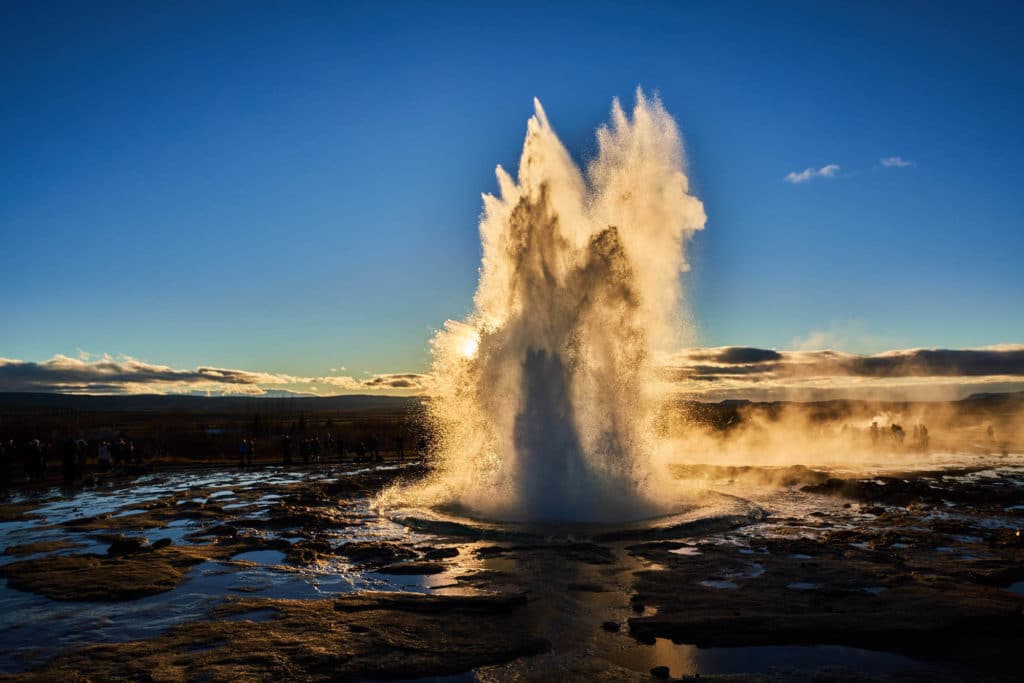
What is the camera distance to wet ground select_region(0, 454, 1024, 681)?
7.72m

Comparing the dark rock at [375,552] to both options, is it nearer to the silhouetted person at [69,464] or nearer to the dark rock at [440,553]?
the dark rock at [440,553]

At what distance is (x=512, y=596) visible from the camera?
10.1 m

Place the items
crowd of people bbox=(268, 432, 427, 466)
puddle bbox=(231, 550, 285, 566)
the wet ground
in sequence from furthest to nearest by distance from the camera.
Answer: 1. crowd of people bbox=(268, 432, 427, 466)
2. puddle bbox=(231, 550, 285, 566)
3. the wet ground

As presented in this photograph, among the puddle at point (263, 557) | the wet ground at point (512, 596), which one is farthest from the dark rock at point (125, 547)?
the puddle at point (263, 557)

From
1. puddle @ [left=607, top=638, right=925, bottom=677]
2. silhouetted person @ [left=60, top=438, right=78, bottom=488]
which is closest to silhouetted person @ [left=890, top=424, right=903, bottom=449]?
puddle @ [left=607, top=638, right=925, bottom=677]

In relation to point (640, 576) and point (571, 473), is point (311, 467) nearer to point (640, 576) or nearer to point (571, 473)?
point (571, 473)

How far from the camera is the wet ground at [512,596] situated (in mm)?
7723

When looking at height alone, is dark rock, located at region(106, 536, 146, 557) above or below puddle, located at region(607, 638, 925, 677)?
below

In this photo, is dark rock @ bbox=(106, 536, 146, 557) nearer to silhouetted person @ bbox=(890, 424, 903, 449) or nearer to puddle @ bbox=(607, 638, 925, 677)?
puddle @ bbox=(607, 638, 925, 677)

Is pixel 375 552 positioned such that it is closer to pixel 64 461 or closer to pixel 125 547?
pixel 125 547

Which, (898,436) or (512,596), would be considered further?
(898,436)

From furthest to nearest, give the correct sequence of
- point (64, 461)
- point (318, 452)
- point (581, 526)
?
point (318, 452) → point (64, 461) → point (581, 526)

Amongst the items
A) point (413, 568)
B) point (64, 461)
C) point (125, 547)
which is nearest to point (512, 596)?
point (413, 568)

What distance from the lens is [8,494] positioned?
2530cm
